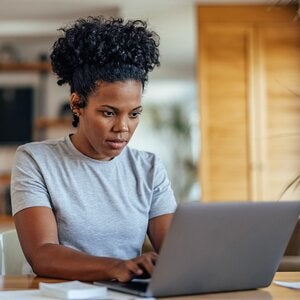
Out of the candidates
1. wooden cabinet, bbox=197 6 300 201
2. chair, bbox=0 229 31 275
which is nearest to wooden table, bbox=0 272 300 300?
chair, bbox=0 229 31 275

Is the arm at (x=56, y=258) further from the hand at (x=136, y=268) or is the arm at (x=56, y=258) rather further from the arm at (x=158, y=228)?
the arm at (x=158, y=228)

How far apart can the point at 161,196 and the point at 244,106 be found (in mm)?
4335

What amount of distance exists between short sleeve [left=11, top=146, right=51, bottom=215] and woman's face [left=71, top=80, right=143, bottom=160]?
0.17 m

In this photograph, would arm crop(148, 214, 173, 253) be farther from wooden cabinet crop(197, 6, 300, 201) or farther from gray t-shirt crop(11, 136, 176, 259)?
wooden cabinet crop(197, 6, 300, 201)

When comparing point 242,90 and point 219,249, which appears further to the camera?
point 242,90

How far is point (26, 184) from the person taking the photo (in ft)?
5.86

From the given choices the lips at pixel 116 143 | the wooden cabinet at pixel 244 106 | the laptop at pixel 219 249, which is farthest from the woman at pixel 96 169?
the wooden cabinet at pixel 244 106

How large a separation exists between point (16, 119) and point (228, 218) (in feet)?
24.4

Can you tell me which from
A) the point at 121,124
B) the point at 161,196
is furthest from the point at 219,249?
the point at 161,196

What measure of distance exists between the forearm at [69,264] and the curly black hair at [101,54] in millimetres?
415

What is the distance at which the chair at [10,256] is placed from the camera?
1962mm

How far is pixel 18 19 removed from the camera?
7.20 metres

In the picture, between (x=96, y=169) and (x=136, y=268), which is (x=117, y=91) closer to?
(x=96, y=169)

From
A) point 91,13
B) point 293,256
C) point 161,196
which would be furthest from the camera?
point 91,13
